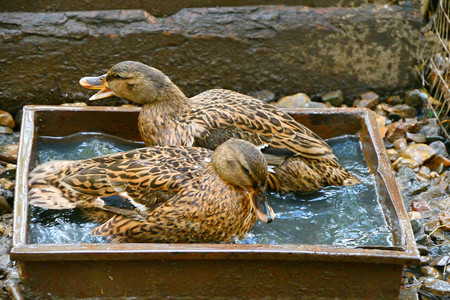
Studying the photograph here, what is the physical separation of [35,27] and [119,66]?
1435 millimetres

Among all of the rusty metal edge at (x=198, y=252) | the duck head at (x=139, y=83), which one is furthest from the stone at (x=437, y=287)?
the duck head at (x=139, y=83)

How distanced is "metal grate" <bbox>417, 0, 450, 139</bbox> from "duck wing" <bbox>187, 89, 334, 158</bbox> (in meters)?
1.82

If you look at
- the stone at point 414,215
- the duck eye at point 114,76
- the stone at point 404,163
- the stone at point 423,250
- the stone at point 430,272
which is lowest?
the stone at point 430,272

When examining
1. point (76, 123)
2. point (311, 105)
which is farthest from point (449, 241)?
point (76, 123)

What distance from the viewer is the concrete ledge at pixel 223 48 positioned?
599 centimetres

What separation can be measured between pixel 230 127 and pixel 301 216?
819 millimetres

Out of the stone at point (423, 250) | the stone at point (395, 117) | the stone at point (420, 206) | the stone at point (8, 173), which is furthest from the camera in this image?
the stone at point (395, 117)

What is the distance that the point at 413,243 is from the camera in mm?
3709

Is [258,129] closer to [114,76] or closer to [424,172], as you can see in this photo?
[114,76]

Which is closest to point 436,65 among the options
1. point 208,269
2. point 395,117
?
point 395,117

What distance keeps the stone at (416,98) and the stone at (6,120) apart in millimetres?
3847

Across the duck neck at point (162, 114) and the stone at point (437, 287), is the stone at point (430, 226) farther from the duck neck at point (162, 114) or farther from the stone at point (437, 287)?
the duck neck at point (162, 114)

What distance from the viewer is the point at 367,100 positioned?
6430 millimetres

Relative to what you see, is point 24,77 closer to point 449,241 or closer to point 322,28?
point 322,28
